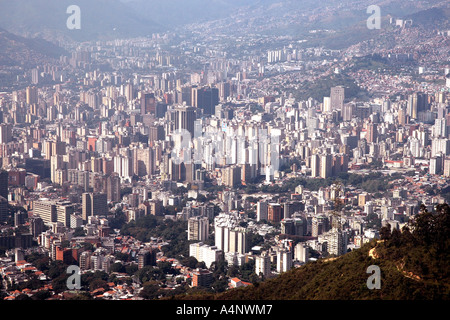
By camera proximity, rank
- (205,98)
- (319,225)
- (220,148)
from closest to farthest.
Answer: (319,225) < (220,148) < (205,98)

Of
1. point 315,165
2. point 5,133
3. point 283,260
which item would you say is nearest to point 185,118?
point 5,133

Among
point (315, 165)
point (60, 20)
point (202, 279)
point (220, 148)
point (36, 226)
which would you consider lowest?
point (202, 279)

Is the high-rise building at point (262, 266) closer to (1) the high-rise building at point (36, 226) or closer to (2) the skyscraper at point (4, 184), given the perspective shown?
(1) the high-rise building at point (36, 226)

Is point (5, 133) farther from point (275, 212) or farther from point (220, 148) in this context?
point (275, 212)

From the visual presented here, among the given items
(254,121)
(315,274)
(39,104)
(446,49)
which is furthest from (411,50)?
(315,274)

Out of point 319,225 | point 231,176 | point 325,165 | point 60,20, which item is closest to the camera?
point 319,225

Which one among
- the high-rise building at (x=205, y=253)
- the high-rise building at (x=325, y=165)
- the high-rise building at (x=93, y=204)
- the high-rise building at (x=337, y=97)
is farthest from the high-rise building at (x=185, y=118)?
the high-rise building at (x=205, y=253)

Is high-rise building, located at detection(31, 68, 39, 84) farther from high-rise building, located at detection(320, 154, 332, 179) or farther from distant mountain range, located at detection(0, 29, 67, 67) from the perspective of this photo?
high-rise building, located at detection(320, 154, 332, 179)

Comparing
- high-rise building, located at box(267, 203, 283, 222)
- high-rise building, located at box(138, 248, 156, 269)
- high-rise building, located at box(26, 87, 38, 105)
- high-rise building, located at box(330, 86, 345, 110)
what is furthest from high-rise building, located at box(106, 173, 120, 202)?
high-rise building, located at box(26, 87, 38, 105)
